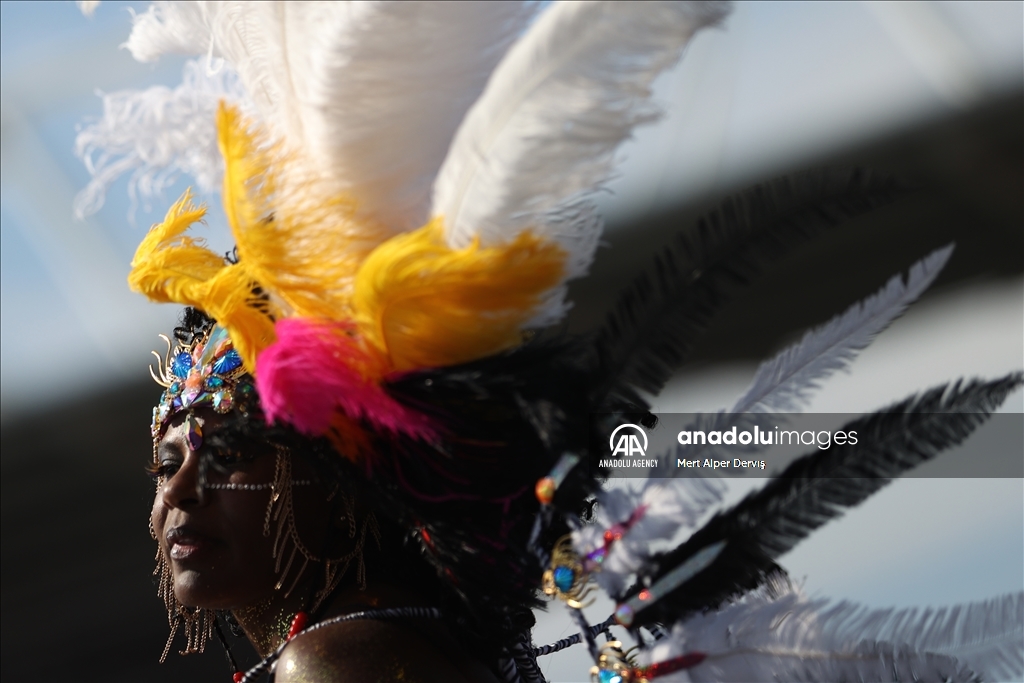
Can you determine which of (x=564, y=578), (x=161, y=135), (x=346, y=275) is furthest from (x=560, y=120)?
(x=161, y=135)


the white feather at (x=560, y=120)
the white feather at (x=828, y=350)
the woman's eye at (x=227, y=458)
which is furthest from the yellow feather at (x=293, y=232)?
the white feather at (x=828, y=350)

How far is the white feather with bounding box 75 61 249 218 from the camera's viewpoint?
6.21ft

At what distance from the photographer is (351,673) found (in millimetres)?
1645

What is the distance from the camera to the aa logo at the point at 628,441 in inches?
64.6

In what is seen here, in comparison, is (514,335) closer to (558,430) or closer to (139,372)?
(558,430)

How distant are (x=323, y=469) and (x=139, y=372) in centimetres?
306

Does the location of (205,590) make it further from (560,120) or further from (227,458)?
(560,120)

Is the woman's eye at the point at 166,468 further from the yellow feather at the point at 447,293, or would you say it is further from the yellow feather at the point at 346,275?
the yellow feather at the point at 447,293

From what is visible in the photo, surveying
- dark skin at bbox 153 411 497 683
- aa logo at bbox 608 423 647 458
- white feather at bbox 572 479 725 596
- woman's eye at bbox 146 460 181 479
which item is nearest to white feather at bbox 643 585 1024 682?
white feather at bbox 572 479 725 596

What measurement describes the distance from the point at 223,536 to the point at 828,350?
1008 mm

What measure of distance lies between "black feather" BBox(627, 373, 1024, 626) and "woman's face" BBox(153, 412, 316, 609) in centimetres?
63

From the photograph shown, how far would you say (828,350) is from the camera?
165cm

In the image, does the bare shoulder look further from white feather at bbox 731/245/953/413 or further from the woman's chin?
white feather at bbox 731/245/953/413

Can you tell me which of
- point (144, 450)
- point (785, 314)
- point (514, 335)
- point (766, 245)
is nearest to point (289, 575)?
point (514, 335)
